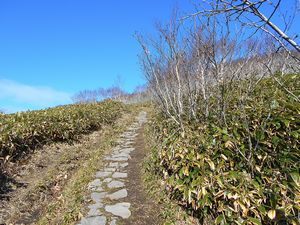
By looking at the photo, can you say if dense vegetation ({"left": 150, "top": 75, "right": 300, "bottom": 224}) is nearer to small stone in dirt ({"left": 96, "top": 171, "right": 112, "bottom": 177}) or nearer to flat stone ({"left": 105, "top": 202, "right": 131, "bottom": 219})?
flat stone ({"left": 105, "top": 202, "right": 131, "bottom": 219})

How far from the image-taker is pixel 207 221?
3283mm

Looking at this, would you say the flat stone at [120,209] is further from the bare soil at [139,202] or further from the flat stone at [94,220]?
the flat stone at [94,220]

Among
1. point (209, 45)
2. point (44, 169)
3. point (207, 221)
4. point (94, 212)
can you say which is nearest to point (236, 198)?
point (207, 221)

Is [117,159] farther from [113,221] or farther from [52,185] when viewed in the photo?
[113,221]

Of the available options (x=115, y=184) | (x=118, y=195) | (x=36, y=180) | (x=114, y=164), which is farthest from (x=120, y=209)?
(x=114, y=164)

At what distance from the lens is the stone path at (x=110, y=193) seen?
3457 mm

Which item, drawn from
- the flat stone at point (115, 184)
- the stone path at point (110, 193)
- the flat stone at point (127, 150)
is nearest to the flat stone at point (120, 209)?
the stone path at point (110, 193)

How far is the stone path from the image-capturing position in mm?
3457

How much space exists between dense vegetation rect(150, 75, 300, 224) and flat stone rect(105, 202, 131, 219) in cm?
72

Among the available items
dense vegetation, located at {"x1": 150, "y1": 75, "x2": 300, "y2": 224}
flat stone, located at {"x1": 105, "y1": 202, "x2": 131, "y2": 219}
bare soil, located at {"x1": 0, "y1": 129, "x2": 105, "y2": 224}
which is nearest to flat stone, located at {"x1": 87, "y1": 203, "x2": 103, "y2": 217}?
flat stone, located at {"x1": 105, "y1": 202, "x2": 131, "y2": 219}

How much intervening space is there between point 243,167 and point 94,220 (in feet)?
6.58

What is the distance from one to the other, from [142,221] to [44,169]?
275 cm

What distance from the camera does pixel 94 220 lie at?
3389mm

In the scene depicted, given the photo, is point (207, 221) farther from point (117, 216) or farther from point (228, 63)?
point (228, 63)
